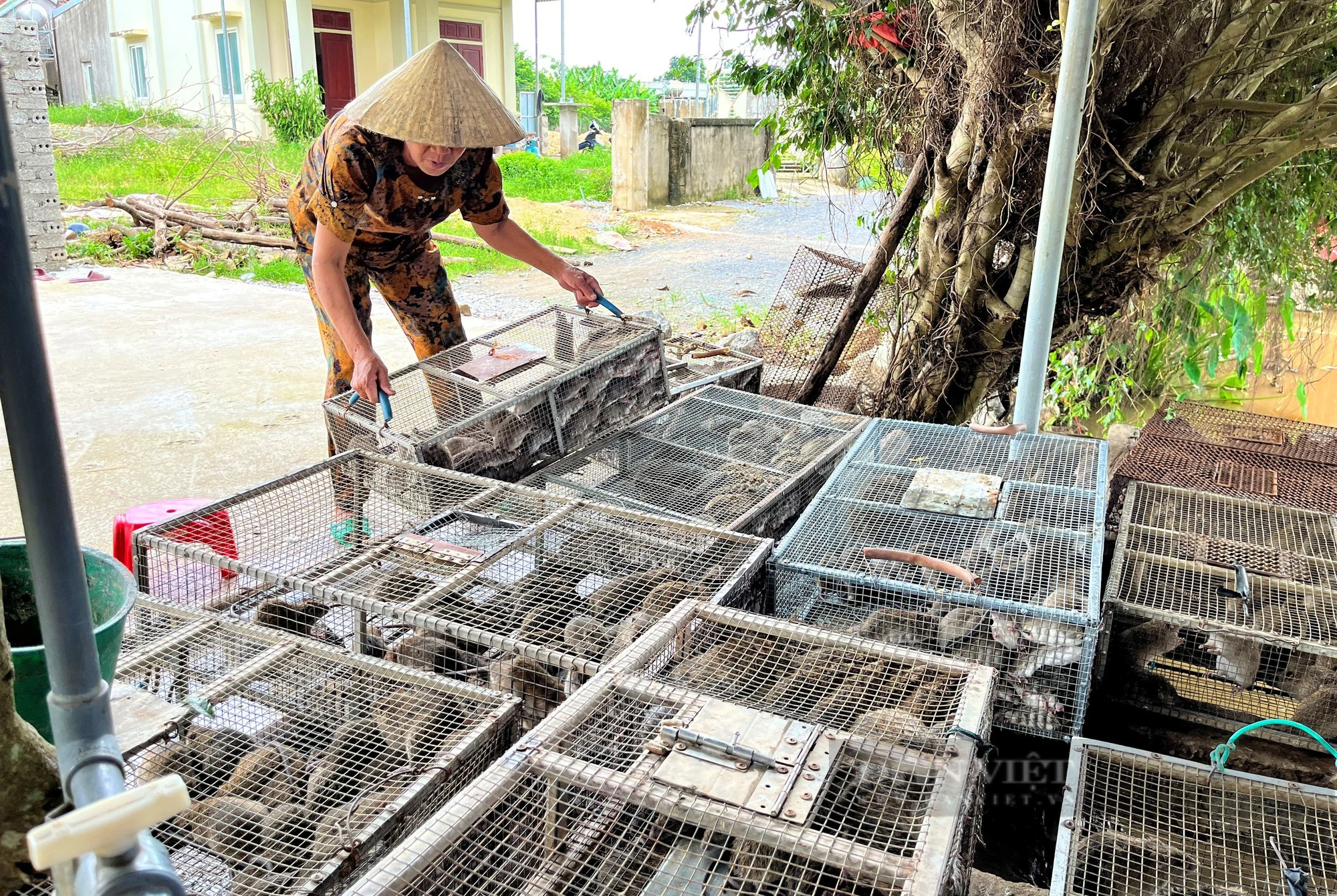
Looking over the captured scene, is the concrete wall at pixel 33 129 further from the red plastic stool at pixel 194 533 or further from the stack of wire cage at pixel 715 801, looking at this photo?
the stack of wire cage at pixel 715 801

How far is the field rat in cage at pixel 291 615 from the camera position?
86.4 inches

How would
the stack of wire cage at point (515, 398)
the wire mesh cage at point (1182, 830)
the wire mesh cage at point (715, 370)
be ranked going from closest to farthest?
the wire mesh cage at point (1182, 830) → the stack of wire cage at point (515, 398) → the wire mesh cage at point (715, 370)

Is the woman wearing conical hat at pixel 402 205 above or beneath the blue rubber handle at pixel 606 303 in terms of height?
above

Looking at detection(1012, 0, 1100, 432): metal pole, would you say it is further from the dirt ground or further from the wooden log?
the dirt ground

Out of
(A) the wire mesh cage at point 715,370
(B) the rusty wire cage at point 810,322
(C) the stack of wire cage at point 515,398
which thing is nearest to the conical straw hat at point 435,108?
(C) the stack of wire cage at point 515,398

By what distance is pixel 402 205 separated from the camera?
127 inches

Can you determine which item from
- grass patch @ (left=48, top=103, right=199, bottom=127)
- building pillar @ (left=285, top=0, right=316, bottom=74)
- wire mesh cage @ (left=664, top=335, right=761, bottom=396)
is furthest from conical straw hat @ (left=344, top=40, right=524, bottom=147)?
building pillar @ (left=285, top=0, right=316, bottom=74)

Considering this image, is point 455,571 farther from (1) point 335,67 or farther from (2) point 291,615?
(1) point 335,67

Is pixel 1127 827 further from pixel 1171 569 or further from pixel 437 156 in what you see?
pixel 437 156

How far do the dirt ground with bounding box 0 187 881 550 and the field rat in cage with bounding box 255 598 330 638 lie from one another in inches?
44.2

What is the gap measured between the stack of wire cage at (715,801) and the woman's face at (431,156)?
1.91 meters

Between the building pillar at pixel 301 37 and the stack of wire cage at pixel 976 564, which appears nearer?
the stack of wire cage at pixel 976 564

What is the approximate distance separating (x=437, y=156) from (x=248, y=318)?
5102mm

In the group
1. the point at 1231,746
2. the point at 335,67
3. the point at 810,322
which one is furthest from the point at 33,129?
the point at 1231,746
